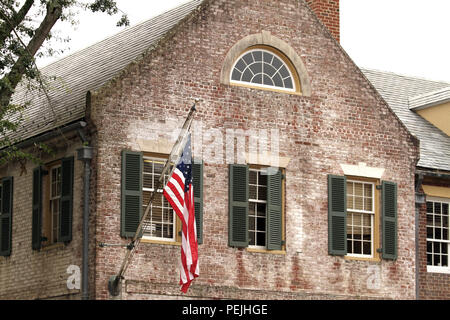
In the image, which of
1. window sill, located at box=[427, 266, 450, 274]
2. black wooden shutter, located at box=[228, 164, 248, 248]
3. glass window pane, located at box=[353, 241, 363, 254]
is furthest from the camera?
window sill, located at box=[427, 266, 450, 274]

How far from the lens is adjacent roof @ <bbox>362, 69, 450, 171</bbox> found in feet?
96.6

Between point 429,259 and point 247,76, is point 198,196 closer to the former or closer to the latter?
point 247,76

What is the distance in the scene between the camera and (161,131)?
2475 cm

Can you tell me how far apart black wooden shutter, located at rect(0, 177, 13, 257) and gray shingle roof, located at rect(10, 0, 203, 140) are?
1139 mm

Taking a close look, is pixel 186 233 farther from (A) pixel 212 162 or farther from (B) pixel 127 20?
(B) pixel 127 20

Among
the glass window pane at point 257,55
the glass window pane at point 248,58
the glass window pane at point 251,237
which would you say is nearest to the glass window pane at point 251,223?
the glass window pane at point 251,237

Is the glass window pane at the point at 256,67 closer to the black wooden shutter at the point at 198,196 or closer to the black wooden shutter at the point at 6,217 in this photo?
the black wooden shutter at the point at 198,196

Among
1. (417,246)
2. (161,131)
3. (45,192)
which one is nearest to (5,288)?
(45,192)

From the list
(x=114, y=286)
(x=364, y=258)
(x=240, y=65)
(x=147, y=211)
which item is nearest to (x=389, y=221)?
(x=364, y=258)

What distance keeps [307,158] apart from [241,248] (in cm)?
262

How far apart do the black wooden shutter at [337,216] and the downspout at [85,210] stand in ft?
Answer: 18.1

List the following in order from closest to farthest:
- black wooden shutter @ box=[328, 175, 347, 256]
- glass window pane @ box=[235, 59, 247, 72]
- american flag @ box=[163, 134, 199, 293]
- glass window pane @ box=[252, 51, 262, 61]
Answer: american flag @ box=[163, 134, 199, 293], glass window pane @ box=[235, 59, 247, 72], black wooden shutter @ box=[328, 175, 347, 256], glass window pane @ box=[252, 51, 262, 61]

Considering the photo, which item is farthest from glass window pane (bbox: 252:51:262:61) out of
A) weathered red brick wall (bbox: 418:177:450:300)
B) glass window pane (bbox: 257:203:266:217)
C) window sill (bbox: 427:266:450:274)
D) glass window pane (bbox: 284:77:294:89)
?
window sill (bbox: 427:266:450:274)

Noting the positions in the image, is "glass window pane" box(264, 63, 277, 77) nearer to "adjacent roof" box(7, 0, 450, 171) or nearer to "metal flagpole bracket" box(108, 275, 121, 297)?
"adjacent roof" box(7, 0, 450, 171)
